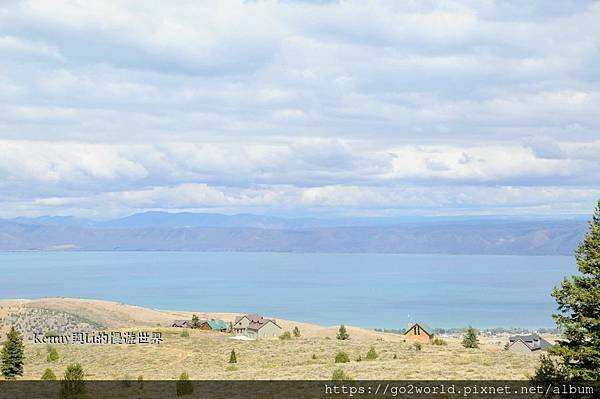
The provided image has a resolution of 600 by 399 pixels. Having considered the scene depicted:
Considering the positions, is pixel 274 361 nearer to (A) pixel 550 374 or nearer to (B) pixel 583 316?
(A) pixel 550 374

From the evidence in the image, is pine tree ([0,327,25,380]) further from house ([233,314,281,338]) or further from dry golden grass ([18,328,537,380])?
house ([233,314,281,338])

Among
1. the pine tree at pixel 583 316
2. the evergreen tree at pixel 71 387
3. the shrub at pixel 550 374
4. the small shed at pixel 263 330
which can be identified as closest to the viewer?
the pine tree at pixel 583 316

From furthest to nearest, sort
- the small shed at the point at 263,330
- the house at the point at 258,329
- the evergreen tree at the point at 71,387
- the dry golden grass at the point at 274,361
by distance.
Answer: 1. the house at the point at 258,329
2. the small shed at the point at 263,330
3. the dry golden grass at the point at 274,361
4. the evergreen tree at the point at 71,387

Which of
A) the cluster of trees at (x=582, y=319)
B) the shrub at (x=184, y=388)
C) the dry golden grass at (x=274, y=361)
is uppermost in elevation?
the cluster of trees at (x=582, y=319)

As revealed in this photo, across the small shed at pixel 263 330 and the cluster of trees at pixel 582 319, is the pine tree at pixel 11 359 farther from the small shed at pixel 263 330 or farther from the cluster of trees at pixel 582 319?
the small shed at pixel 263 330

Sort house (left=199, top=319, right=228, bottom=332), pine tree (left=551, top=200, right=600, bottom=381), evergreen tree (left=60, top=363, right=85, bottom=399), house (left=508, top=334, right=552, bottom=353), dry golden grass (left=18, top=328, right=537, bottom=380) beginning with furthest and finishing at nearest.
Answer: house (left=199, top=319, right=228, bottom=332) → house (left=508, top=334, right=552, bottom=353) → dry golden grass (left=18, top=328, right=537, bottom=380) → evergreen tree (left=60, top=363, right=85, bottom=399) → pine tree (left=551, top=200, right=600, bottom=381)

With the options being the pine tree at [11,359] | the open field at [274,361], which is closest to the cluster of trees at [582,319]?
the open field at [274,361]

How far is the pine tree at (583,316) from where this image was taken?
68.6 ft

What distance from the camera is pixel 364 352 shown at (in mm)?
56062

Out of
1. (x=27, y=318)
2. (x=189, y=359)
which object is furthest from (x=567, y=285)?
(x=27, y=318)

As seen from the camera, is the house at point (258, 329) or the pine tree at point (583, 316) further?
the house at point (258, 329)

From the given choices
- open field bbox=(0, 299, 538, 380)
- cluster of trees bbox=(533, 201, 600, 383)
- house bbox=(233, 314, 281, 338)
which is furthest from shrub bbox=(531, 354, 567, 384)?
house bbox=(233, 314, 281, 338)

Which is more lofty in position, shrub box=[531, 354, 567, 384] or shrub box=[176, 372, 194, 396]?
shrub box=[531, 354, 567, 384]

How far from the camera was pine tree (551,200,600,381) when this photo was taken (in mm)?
20906
